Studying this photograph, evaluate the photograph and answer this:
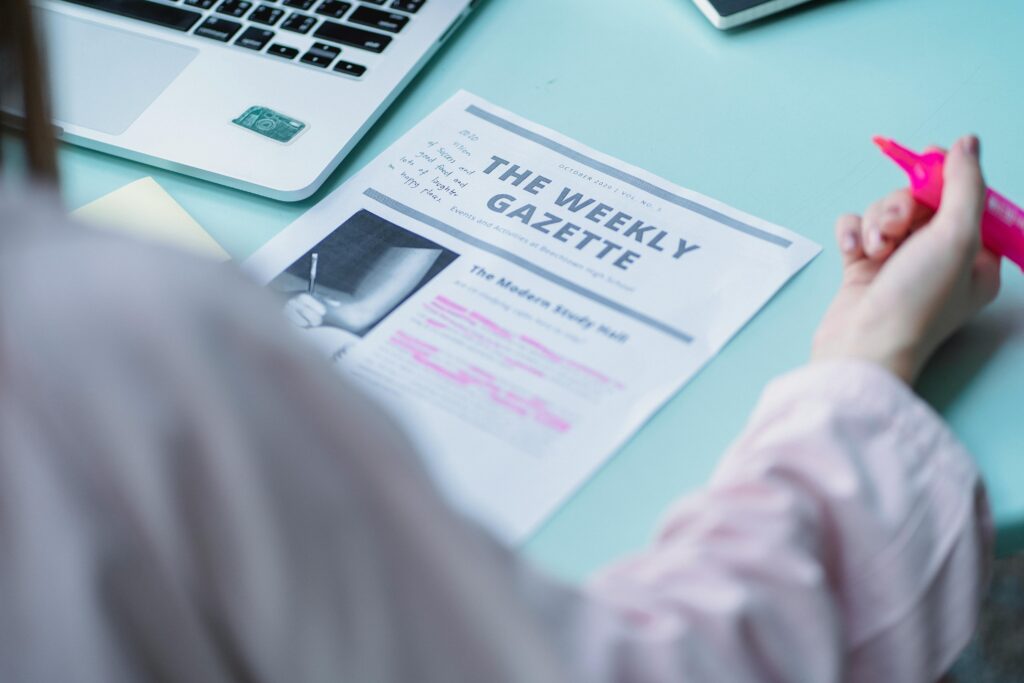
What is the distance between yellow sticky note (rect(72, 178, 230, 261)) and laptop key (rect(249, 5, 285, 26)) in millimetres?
161

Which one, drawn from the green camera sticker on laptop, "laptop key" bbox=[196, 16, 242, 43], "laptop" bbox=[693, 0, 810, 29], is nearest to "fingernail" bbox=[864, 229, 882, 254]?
"laptop" bbox=[693, 0, 810, 29]

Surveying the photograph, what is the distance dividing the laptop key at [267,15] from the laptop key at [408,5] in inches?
3.2

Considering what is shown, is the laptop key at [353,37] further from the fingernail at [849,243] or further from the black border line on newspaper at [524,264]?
the fingernail at [849,243]

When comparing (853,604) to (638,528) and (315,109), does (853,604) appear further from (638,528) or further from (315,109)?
(315,109)

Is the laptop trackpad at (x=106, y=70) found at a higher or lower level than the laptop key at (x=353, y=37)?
lower

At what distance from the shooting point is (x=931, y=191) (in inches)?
23.8

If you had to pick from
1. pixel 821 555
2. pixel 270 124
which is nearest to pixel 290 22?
pixel 270 124

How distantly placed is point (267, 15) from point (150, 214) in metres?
0.20

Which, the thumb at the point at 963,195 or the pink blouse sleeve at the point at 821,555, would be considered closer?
the pink blouse sleeve at the point at 821,555

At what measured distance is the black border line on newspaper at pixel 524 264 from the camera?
60 cm

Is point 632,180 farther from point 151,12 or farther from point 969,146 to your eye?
point 151,12

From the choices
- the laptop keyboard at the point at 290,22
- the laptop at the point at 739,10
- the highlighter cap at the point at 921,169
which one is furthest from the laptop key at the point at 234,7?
the highlighter cap at the point at 921,169

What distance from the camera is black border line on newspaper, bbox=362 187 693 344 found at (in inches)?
23.8

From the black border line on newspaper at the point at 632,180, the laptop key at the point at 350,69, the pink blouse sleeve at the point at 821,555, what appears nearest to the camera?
the pink blouse sleeve at the point at 821,555
